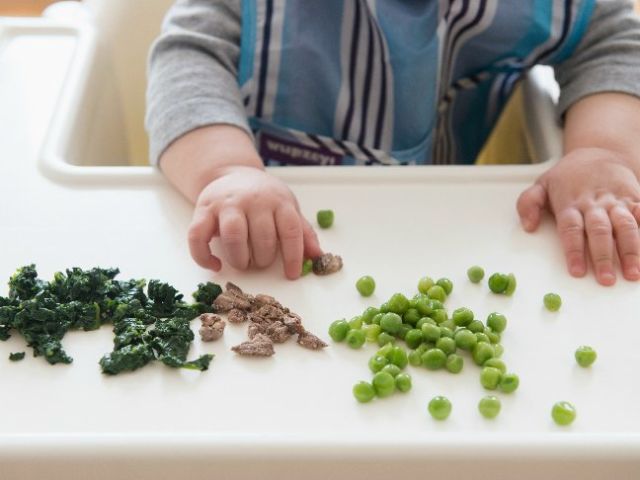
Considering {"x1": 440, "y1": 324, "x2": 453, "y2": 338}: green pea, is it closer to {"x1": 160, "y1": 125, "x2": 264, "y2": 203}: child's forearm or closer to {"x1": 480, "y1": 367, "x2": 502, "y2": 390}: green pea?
{"x1": 480, "y1": 367, "x2": 502, "y2": 390}: green pea

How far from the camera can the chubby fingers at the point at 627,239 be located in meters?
0.64

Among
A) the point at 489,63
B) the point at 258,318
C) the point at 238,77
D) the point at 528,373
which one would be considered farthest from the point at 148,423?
the point at 489,63

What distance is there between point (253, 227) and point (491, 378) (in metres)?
0.22

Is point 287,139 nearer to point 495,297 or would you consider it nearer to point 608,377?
point 495,297

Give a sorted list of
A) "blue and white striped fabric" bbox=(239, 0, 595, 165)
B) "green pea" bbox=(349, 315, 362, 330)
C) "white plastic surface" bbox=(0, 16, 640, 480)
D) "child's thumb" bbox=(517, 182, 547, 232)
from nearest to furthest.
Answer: "white plastic surface" bbox=(0, 16, 640, 480), "green pea" bbox=(349, 315, 362, 330), "child's thumb" bbox=(517, 182, 547, 232), "blue and white striped fabric" bbox=(239, 0, 595, 165)

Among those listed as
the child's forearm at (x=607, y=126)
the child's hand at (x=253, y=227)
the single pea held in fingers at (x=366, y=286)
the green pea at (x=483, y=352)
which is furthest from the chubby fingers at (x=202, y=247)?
the child's forearm at (x=607, y=126)

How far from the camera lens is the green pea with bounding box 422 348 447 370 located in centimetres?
55

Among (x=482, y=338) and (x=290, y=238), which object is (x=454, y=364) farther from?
(x=290, y=238)

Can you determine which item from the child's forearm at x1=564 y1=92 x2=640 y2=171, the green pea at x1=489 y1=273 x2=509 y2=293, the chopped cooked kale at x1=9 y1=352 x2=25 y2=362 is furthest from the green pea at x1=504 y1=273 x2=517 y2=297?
the chopped cooked kale at x1=9 y1=352 x2=25 y2=362

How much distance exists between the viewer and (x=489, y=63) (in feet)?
3.05

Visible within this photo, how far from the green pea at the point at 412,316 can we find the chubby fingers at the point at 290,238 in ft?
0.31

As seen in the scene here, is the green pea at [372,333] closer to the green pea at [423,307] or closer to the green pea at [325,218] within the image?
the green pea at [423,307]

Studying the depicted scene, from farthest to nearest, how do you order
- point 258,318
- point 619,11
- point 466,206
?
point 619,11
point 466,206
point 258,318

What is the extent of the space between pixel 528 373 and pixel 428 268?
0.13 metres
